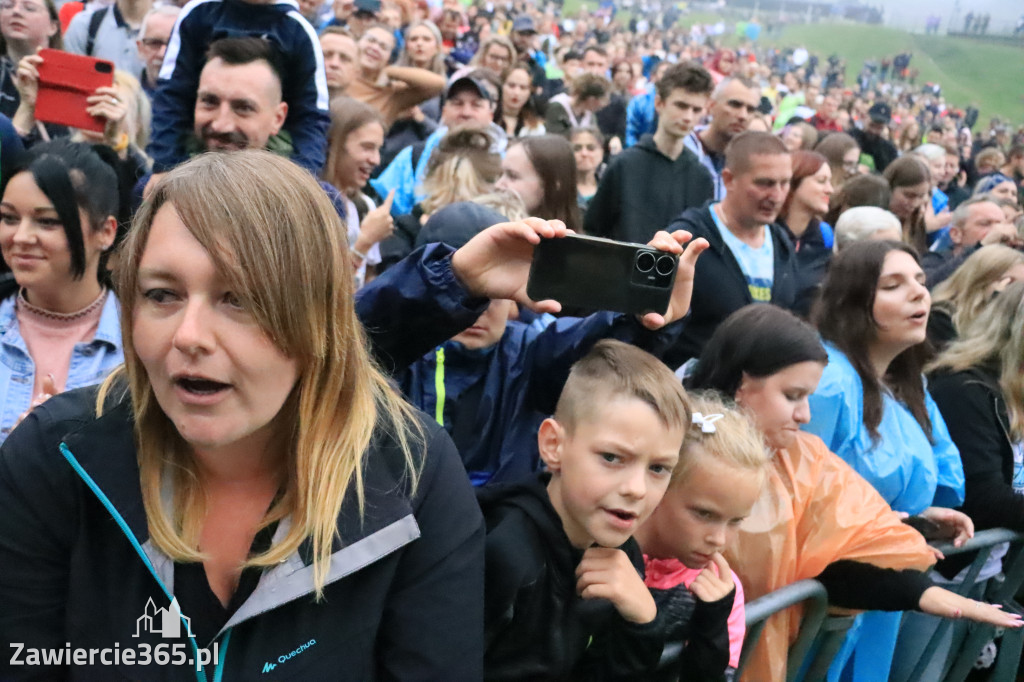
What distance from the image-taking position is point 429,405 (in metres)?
2.37

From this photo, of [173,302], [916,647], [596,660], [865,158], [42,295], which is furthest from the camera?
[865,158]

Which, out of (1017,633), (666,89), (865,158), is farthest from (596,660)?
(865,158)

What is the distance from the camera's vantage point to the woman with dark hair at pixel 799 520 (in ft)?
Result: 7.88

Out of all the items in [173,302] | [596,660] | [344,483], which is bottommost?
[596,660]

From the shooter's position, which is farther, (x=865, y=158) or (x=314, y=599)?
(x=865, y=158)

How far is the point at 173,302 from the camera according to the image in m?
1.31

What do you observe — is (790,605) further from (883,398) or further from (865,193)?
(865,193)

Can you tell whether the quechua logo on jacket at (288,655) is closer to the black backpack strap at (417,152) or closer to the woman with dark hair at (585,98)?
the black backpack strap at (417,152)

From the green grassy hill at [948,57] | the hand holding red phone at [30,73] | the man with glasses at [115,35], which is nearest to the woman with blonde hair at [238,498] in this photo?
the hand holding red phone at [30,73]

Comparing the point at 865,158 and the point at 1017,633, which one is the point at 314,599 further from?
the point at 865,158

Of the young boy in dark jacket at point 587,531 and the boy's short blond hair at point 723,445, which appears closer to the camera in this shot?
the young boy in dark jacket at point 587,531

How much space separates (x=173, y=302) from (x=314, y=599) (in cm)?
51

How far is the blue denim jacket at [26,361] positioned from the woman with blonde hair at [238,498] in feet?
3.34

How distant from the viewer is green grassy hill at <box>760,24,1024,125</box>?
2347 centimetres
